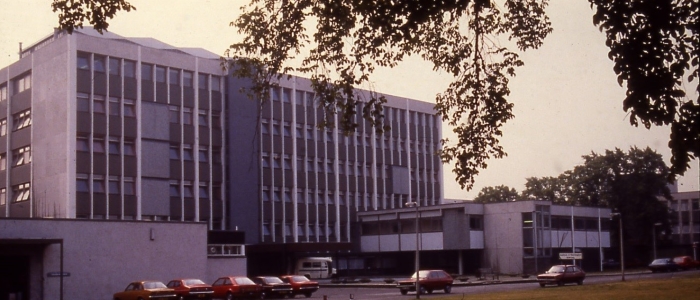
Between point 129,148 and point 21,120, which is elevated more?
point 21,120

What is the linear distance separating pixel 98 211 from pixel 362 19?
51065mm

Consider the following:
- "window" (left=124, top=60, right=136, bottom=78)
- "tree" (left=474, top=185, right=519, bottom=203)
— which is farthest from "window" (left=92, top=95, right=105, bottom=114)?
"tree" (left=474, top=185, right=519, bottom=203)

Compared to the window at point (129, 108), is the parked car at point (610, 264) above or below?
below

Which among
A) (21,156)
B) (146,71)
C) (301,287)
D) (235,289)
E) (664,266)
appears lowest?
(664,266)

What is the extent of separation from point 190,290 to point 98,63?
86.7 ft

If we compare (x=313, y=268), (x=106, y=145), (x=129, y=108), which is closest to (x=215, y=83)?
(x=129, y=108)

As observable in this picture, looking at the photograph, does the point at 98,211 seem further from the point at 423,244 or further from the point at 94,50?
the point at 423,244

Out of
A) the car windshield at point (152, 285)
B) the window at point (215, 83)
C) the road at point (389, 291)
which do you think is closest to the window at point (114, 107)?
the window at point (215, 83)

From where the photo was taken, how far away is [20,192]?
67.6m

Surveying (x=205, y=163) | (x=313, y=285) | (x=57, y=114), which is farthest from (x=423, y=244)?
(x=57, y=114)

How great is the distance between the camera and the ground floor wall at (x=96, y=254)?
4459 cm

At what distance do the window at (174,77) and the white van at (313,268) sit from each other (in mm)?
19283

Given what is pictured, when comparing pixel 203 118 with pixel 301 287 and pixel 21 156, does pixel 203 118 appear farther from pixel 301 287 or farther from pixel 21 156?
pixel 301 287

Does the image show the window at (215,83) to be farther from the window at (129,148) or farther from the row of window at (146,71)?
the window at (129,148)
